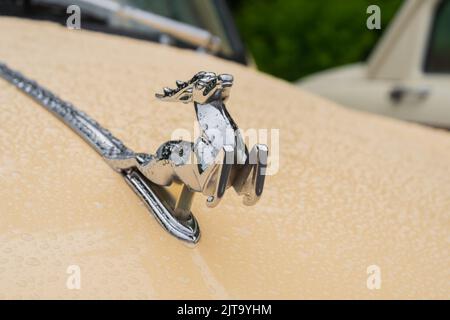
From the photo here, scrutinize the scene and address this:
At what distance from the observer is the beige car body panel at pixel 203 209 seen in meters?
0.93

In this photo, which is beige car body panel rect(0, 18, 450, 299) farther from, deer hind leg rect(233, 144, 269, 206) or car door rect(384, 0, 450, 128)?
car door rect(384, 0, 450, 128)

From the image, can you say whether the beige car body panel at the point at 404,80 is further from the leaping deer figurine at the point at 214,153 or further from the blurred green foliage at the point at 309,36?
the blurred green foliage at the point at 309,36

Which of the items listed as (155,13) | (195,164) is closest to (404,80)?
(155,13)

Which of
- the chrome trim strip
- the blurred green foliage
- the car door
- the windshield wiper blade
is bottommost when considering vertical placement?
the chrome trim strip

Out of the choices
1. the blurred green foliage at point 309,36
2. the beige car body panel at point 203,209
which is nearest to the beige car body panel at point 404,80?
the beige car body panel at point 203,209

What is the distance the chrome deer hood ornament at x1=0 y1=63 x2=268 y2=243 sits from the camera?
90 cm

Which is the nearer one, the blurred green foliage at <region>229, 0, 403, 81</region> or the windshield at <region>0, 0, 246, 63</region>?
the windshield at <region>0, 0, 246, 63</region>

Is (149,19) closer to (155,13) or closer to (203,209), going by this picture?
(155,13)

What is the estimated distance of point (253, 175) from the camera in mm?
916

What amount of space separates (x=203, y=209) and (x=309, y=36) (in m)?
8.44

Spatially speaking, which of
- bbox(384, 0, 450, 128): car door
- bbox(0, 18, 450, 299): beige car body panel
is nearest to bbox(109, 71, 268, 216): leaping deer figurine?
bbox(0, 18, 450, 299): beige car body panel

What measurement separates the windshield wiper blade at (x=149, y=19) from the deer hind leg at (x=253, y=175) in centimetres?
116
